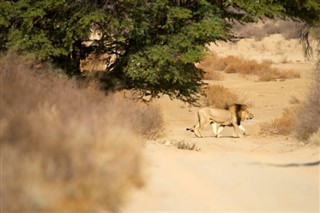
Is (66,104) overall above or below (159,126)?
above

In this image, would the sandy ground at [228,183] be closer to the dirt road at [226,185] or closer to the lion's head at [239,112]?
the dirt road at [226,185]

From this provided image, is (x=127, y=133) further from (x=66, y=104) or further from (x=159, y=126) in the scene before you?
(x=159, y=126)

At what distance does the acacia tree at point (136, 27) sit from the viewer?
16047mm

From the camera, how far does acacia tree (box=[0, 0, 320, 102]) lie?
52.6 ft

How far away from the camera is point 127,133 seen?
8.28m

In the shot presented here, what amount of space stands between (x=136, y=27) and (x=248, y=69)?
85.5 feet

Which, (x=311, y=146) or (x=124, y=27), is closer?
(x=311, y=146)

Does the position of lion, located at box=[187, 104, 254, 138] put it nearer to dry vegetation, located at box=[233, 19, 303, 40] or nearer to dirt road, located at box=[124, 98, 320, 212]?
dirt road, located at box=[124, 98, 320, 212]

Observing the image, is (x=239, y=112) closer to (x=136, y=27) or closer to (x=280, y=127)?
(x=280, y=127)

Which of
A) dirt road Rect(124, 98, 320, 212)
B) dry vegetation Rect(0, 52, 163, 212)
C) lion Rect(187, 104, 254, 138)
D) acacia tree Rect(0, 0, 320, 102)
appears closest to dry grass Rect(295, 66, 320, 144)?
acacia tree Rect(0, 0, 320, 102)

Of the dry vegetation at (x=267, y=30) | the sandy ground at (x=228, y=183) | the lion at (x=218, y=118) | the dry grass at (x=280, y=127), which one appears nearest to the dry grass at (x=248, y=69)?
the dry grass at (x=280, y=127)

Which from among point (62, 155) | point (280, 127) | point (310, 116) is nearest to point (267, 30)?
point (280, 127)

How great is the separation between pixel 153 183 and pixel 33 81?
306 cm

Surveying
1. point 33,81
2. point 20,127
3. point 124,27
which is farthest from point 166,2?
point 20,127
